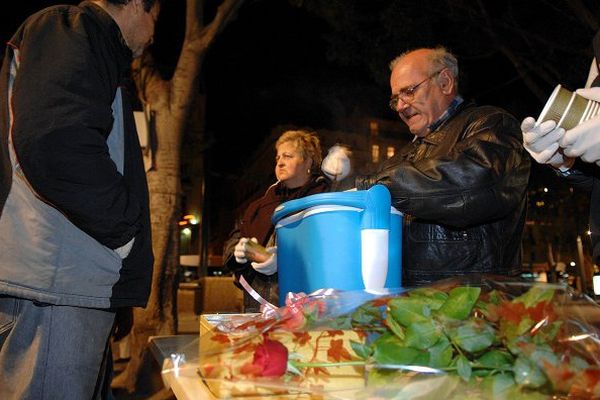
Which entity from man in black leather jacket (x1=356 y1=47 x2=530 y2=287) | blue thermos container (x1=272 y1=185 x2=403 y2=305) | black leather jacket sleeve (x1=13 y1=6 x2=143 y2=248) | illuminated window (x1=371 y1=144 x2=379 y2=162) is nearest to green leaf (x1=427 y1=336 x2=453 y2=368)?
blue thermos container (x1=272 y1=185 x2=403 y2=305)

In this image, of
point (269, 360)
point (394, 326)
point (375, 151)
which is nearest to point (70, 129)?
point (269, 360)

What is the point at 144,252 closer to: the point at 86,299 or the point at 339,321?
the point at 86,299

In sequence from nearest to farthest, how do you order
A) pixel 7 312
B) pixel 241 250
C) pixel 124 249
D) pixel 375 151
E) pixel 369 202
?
pixel 369 202 < pixel 7 312 < pixel 124 249 < pixel 241 250 < pixel 375 151

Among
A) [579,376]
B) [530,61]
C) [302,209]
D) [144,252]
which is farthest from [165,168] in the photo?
[530,61]

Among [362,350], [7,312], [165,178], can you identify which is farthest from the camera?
[165,178]

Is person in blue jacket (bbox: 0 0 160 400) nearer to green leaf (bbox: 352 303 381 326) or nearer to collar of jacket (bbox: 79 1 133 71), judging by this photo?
collar of jacket (bbox: 79 1 133 71)

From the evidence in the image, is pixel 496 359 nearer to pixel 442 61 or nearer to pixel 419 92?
pixel 419 92

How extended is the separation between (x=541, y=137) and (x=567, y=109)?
0.25m

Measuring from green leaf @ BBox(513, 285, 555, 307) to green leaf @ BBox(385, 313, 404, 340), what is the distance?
0.71ft

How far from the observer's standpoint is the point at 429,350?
91 centimetres

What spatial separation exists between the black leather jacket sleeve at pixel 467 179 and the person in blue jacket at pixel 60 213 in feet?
2.84

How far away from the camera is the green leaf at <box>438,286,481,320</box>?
3.17ft

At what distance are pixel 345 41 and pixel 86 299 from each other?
8.65 m

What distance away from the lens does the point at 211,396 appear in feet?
3.56
